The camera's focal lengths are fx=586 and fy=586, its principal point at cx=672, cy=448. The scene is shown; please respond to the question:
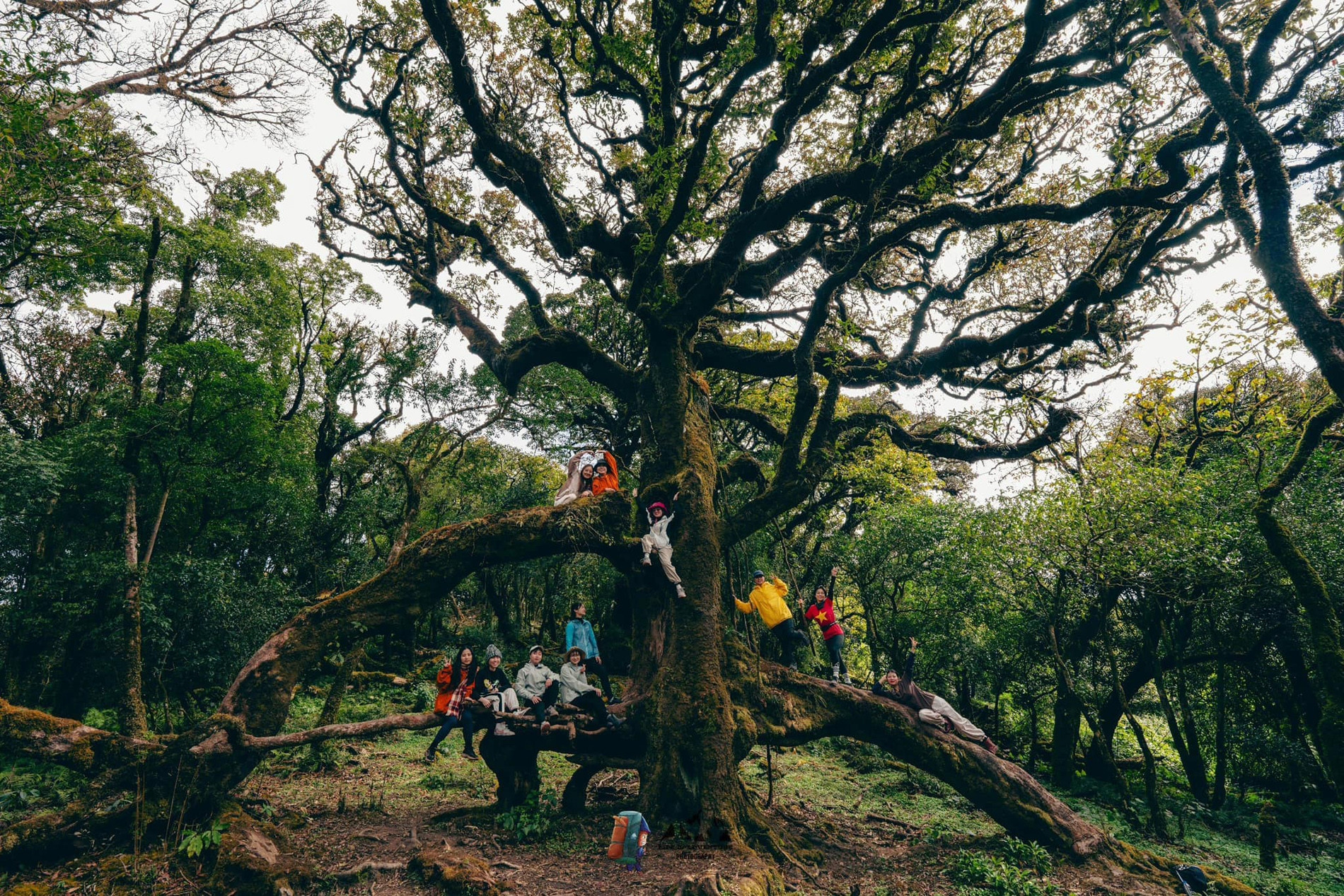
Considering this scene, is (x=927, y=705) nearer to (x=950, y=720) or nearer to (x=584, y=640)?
(x=950, y=720)

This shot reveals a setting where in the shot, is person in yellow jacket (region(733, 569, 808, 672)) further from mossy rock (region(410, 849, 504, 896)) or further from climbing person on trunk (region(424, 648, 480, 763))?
mossy rock (region(410, 849, 504, 896))

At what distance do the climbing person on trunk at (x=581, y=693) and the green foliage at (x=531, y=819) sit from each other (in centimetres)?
127

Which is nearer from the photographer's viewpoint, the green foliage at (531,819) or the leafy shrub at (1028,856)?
the green foliage at (531,819)

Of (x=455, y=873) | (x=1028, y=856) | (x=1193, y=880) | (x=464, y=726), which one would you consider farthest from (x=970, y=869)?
(x=464, y=726)

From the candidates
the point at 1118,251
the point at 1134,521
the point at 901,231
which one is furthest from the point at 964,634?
the point at 901,231

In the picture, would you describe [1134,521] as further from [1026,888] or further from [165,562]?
[165,562]

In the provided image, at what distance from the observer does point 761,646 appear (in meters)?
16.6

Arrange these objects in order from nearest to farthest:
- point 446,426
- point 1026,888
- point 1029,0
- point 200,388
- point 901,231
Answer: point 1029,0
point 1026,888
point 901,231
point 200,388
point 446,426

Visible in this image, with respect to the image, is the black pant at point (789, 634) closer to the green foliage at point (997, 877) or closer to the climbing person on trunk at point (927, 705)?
the climbing person on trunk at point (927, 705)

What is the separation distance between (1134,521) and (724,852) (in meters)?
7.85

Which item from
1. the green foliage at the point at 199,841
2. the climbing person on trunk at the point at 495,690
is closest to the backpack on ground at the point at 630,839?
the climbing person on trunk at the point at 495,690

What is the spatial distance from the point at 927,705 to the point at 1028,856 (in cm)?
206

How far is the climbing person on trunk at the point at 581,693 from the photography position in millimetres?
7828

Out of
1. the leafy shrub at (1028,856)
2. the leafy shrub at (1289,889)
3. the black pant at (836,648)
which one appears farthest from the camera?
the black pant at (836,648)
